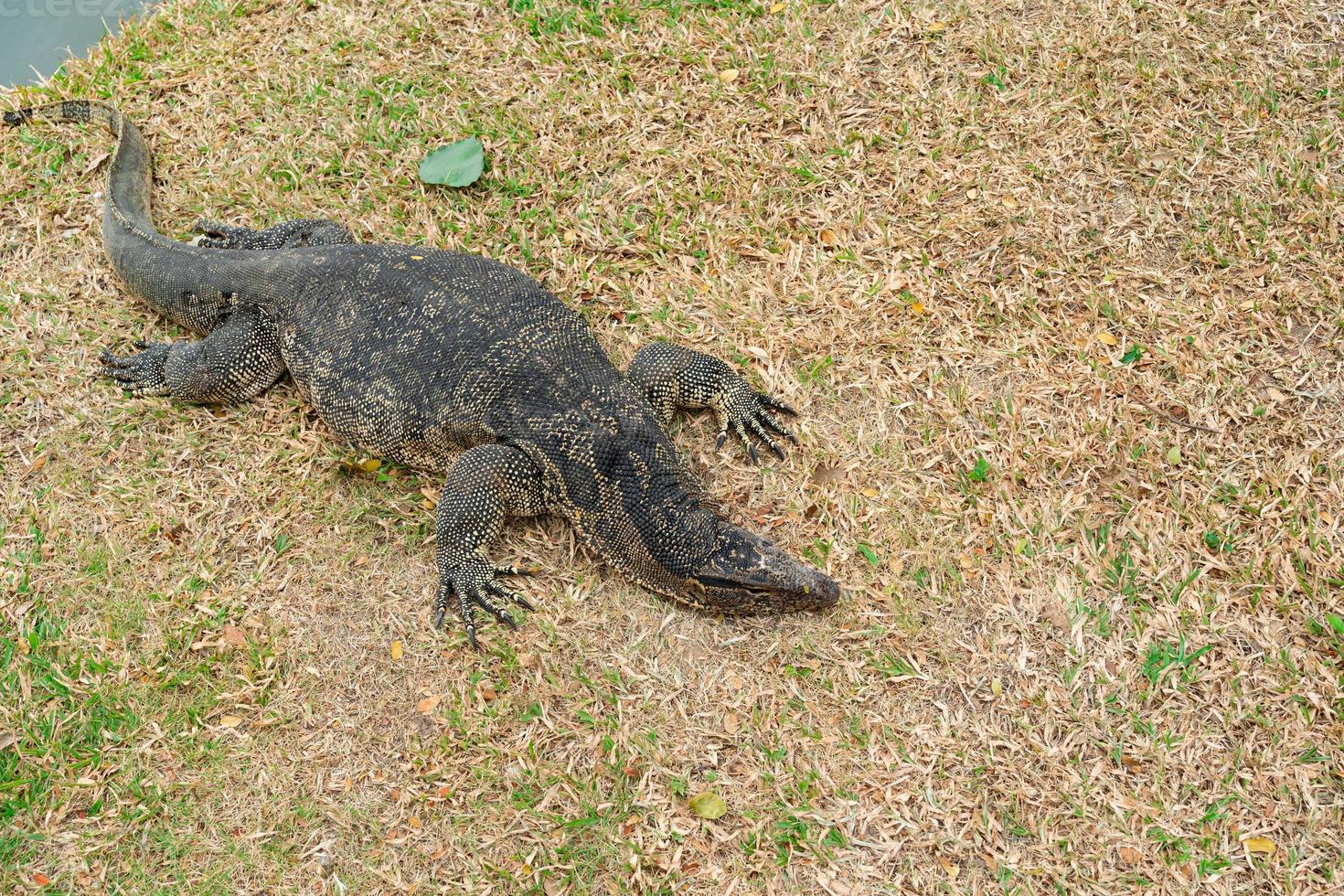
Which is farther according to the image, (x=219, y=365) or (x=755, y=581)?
(x=219, y=365)

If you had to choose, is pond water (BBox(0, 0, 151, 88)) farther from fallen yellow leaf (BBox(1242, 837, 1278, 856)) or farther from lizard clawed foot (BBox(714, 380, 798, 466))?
fallen yellow leaf (BBox(1242, 837, 1278, 856))

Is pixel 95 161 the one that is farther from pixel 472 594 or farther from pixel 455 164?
pixel 472 594

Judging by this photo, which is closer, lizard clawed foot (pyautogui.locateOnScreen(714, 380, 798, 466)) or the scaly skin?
the scaly skin

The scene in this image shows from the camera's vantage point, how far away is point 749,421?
5750 millimetres

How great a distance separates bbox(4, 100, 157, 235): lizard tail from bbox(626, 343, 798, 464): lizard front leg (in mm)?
3651

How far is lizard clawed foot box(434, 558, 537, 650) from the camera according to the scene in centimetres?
531

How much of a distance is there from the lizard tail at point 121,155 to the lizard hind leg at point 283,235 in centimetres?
42

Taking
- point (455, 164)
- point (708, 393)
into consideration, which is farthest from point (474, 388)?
point (455, 164)

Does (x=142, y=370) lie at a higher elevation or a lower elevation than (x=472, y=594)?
higher

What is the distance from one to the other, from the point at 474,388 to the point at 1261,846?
452 centimetres

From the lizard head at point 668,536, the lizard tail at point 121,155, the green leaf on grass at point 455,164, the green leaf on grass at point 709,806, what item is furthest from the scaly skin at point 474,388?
the green leaf on grass at point 709,806

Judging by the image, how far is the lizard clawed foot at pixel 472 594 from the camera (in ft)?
17.4

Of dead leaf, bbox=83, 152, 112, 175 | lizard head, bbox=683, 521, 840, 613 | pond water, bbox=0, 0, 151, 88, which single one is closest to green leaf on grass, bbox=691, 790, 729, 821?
lizard head, bbox=683, 521, 840, 613

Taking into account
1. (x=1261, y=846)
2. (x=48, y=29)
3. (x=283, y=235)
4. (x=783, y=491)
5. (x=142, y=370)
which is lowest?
(x=1261, y=846)
